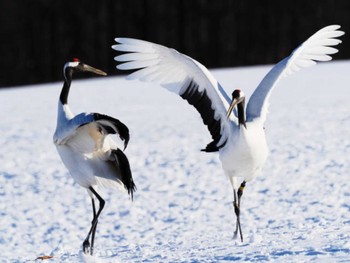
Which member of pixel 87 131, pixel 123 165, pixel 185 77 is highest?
pixel 185 77

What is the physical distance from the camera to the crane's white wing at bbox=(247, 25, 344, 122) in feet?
17.6

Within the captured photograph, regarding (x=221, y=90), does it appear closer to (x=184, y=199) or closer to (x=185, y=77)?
(x=185, y=77)

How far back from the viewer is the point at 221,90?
5.30m

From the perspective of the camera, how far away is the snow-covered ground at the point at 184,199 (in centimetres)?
535

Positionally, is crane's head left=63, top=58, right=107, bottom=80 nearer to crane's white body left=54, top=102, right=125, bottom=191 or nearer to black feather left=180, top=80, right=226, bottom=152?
crane's white body left=54, top=102, right=125, bottom=191

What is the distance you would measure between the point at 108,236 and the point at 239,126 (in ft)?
6.92

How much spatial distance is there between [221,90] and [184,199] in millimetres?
2810

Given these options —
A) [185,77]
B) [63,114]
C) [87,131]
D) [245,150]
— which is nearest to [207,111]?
[185,77]

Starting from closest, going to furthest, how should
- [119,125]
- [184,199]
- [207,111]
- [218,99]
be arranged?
[119,125]
[218,99]
[207,111]
[184,199]

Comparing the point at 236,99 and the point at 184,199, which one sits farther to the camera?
the point at 184,199

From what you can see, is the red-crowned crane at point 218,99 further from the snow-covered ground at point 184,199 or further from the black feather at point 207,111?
the snow-covered ground at point 184,199

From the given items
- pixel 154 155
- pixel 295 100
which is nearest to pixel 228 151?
pixel 154 155

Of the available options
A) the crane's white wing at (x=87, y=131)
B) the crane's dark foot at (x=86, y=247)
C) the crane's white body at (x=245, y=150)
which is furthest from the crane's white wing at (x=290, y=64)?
the crane's dark foot at (x=86, y=247)

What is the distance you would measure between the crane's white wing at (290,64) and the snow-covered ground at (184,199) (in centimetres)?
82
